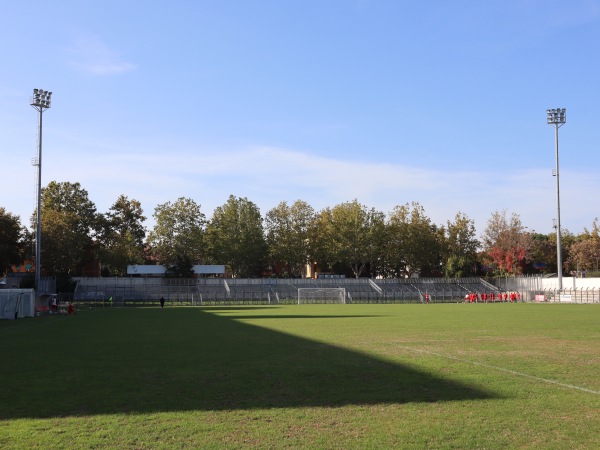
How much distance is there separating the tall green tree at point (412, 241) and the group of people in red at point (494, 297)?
76.0 ft

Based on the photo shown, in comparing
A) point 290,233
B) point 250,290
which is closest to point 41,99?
point 250,290

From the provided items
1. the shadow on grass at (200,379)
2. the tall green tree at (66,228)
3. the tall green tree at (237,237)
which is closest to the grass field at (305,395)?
the shadow on grass at (200,379)

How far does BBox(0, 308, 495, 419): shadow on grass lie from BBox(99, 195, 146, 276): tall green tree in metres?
74.7

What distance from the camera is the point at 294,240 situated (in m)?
107

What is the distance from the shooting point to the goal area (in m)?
79.4

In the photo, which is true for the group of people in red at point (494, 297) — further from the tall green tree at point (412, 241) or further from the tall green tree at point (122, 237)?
the tall green tree at point (122, 237)

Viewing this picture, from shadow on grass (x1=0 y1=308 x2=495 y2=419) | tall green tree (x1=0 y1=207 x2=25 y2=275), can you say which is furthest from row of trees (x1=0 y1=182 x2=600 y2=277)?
shadow on grass (x1=0 y1=308 x2=495 y2=419)

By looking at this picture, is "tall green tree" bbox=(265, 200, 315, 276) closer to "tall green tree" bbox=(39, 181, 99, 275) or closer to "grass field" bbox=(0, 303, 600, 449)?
"tall green tree" bbox=(39, 181, 99, 275)

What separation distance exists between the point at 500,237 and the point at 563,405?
10654 centimetres

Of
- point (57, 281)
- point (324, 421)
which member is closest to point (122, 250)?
point (57, 281)

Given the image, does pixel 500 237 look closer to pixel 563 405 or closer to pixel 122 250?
pixel 122 250

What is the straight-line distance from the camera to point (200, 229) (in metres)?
102

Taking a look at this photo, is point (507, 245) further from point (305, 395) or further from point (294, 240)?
point (305, 395)

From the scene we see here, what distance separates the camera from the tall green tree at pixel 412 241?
106000mm
